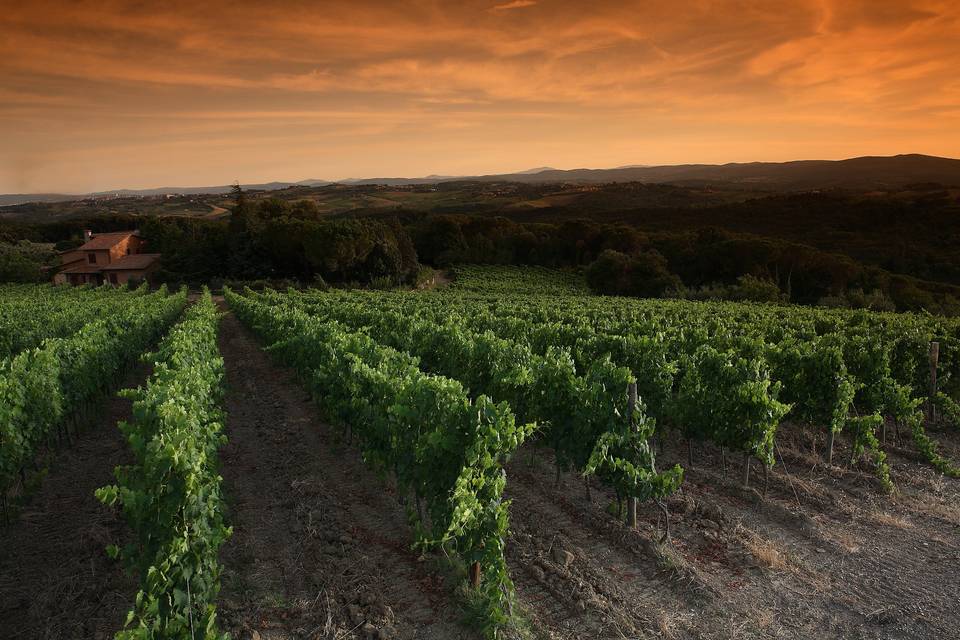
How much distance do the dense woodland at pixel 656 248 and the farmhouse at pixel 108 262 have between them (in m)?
2.73

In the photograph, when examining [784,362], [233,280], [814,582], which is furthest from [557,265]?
[814,582]

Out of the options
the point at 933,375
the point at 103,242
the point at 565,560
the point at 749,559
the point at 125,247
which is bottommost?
the point at 749,559

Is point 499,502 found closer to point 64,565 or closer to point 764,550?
point 764,550

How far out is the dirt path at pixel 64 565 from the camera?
550 centimetres

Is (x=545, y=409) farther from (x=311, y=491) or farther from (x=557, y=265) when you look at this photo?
(x=557, y=265)

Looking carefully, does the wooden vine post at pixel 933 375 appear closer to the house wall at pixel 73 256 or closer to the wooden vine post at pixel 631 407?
the wooden vine post at pixel 631 407

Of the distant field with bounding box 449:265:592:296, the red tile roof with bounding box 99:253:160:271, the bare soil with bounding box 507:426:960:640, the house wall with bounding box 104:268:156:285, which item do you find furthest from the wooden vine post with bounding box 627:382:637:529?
the red tile roof with bounding box 99:253:160:271

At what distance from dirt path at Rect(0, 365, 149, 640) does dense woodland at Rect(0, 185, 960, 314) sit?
46800mm

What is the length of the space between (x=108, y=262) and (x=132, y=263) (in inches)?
218

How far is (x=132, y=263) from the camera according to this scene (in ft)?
217

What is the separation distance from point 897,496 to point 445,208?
352 feet

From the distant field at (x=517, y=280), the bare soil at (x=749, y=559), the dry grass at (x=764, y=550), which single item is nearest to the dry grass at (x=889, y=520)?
the bare soil at (x=749, y=559)

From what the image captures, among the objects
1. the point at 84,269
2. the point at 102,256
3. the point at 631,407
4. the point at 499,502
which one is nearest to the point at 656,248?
the point at 631,407

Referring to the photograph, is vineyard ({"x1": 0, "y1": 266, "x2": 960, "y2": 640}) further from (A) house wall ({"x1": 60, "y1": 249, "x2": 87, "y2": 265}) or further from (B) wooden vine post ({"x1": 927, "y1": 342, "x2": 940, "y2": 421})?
(A) house wall ({"x1": 60, "y1": 249, "x2": 87, "y2": 265})
